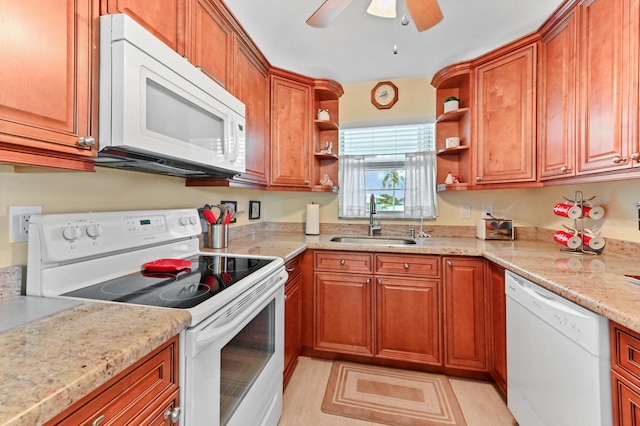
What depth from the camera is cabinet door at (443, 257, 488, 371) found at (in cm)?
184

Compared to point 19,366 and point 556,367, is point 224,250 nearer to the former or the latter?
point 19,366

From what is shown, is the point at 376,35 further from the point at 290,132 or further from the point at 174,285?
the point at 174,285

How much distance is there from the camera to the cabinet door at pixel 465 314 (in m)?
1.84

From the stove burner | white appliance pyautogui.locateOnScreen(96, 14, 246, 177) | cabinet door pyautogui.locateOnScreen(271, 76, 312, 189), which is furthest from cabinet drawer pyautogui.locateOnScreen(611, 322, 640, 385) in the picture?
cabinet door pyautogui.locateOnScreen(271, 76, 312, 189)

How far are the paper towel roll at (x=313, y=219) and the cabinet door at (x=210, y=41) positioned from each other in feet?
4.17

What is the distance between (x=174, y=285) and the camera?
3.52 ft

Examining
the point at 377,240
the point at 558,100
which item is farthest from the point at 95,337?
the point at 558,100

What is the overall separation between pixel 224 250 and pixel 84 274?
82 centimetres

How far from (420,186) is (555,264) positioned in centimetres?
125

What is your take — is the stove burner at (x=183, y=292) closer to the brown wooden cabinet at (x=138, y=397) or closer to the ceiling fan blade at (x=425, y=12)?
the brown wooden cabinet at (x=138, y=397)

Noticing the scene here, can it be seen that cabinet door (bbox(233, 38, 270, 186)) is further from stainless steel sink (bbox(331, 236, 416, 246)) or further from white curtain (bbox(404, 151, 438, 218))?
white curtain (bbox(404, 151, 438, 218))

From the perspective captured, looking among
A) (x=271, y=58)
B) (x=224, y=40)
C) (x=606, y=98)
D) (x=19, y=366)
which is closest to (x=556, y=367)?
(x=606, y=98)

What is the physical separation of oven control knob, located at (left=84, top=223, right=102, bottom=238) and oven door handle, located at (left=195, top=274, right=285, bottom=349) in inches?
24.8

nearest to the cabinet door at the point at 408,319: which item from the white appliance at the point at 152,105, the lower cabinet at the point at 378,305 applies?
the lower cabinet at the point at 378,305
